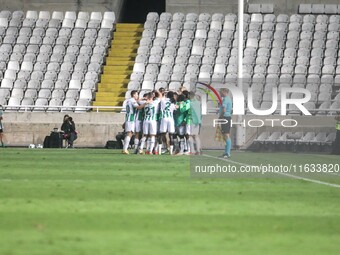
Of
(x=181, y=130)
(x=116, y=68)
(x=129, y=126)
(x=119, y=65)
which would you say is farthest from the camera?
(x=119, y=65)

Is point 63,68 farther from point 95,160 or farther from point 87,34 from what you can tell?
point 95,160

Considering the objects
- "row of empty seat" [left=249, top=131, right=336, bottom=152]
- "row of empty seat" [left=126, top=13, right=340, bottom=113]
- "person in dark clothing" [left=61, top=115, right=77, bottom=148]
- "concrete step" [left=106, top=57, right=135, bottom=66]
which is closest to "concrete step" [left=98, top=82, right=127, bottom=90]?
"row of empty seat" [left=126, top=13, right=340, bottom=113]

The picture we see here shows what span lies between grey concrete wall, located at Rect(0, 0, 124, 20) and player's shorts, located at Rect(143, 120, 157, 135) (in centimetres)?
1798

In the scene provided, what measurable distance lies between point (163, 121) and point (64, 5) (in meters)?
18.5

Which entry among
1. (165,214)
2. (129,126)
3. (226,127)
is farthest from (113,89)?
(165,214)

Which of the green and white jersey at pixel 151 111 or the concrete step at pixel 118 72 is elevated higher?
the concrete step at pixel 118 72

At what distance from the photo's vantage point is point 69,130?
39.6m

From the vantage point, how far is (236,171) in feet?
70.2

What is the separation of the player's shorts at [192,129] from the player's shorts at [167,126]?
670 mm

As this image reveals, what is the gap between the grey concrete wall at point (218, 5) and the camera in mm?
47812

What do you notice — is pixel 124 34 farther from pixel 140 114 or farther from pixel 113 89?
pixel 140 114

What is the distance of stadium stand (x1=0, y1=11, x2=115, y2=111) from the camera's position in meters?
43.4

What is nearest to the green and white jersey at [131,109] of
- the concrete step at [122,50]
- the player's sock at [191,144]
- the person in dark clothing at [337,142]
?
the player's sock at [191,144]

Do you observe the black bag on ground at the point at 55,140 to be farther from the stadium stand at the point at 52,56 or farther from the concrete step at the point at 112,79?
the concrete step at the point at 112,79
